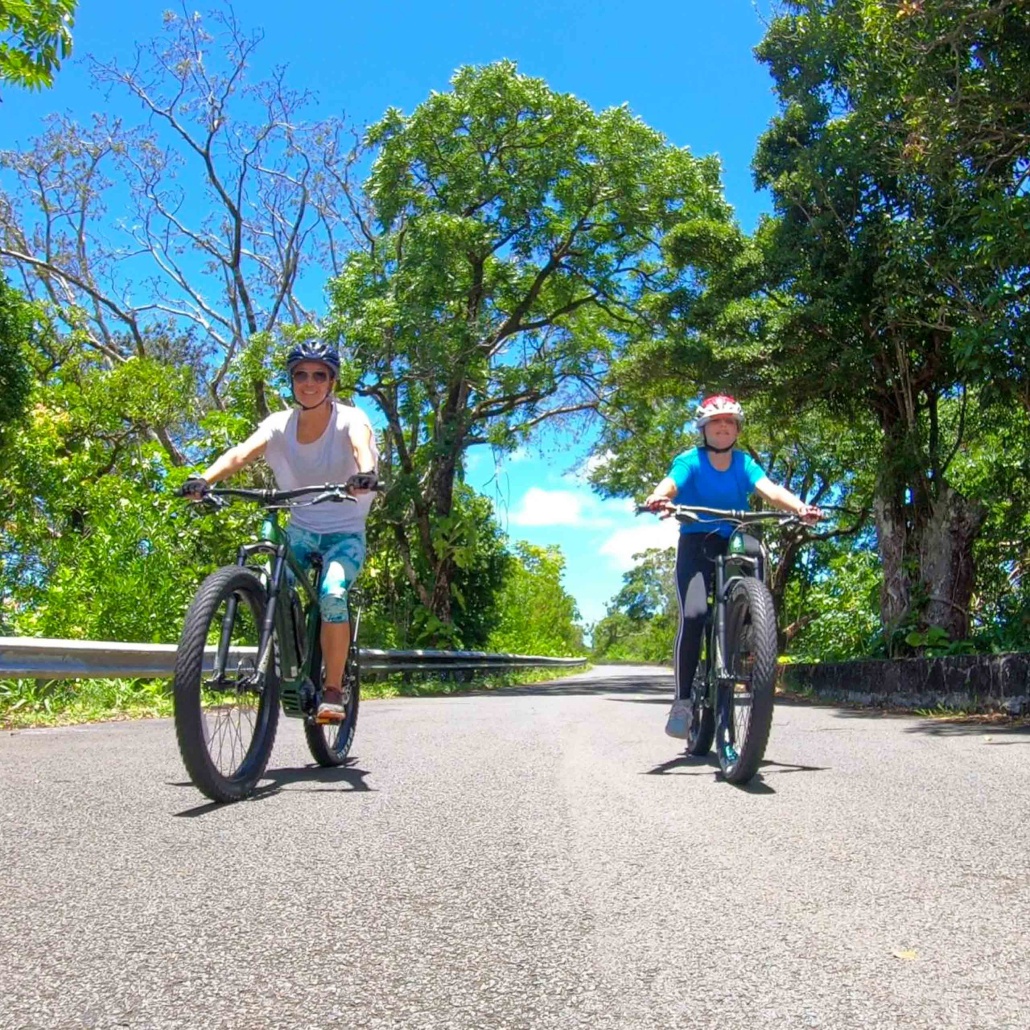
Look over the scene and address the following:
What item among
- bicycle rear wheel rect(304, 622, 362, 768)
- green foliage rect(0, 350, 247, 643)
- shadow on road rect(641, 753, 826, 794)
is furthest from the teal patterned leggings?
green foliage rect(0, 350, 247, 643)

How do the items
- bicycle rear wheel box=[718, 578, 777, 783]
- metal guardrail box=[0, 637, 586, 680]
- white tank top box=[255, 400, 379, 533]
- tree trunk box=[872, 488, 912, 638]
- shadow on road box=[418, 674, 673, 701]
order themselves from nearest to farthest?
bicycle rear wheel box=[718, 578, 777, 783], white tank top box=[255, 400, 379, 533], metal guardrail box=[0, 637, 586, 680], tree trunk box=[872, 488, 912, 638], shadow on road box=[418, 674, 673, 701]

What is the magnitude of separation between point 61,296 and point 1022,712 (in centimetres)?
2413

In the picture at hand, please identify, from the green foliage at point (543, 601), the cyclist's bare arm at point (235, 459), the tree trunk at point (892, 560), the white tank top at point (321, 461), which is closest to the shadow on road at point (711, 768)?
the white tank top at point (321, 461)

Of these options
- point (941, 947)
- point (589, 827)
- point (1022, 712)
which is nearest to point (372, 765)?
point (589, 827)

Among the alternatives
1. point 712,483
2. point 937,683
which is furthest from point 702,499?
point 937,683

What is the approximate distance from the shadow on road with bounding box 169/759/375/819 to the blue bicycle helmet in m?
1.80

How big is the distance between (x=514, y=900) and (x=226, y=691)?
1821 millimetres

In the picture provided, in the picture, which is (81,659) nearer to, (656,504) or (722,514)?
(656,504)

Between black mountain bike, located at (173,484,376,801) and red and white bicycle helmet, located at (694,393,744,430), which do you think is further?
red and white bicycle helmet, located at (694,393,744,430)

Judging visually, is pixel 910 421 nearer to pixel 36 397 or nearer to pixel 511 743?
pixel 511 743

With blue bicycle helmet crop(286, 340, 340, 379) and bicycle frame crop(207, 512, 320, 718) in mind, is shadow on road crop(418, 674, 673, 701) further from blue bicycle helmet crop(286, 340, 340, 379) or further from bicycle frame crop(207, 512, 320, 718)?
blue bicycle helmet crop(286, 340, 340, 379)

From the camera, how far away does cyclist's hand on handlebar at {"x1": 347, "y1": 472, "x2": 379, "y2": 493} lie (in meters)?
4.21

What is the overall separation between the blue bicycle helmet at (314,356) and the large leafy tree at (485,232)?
13364mm

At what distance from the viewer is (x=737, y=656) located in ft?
15.9
